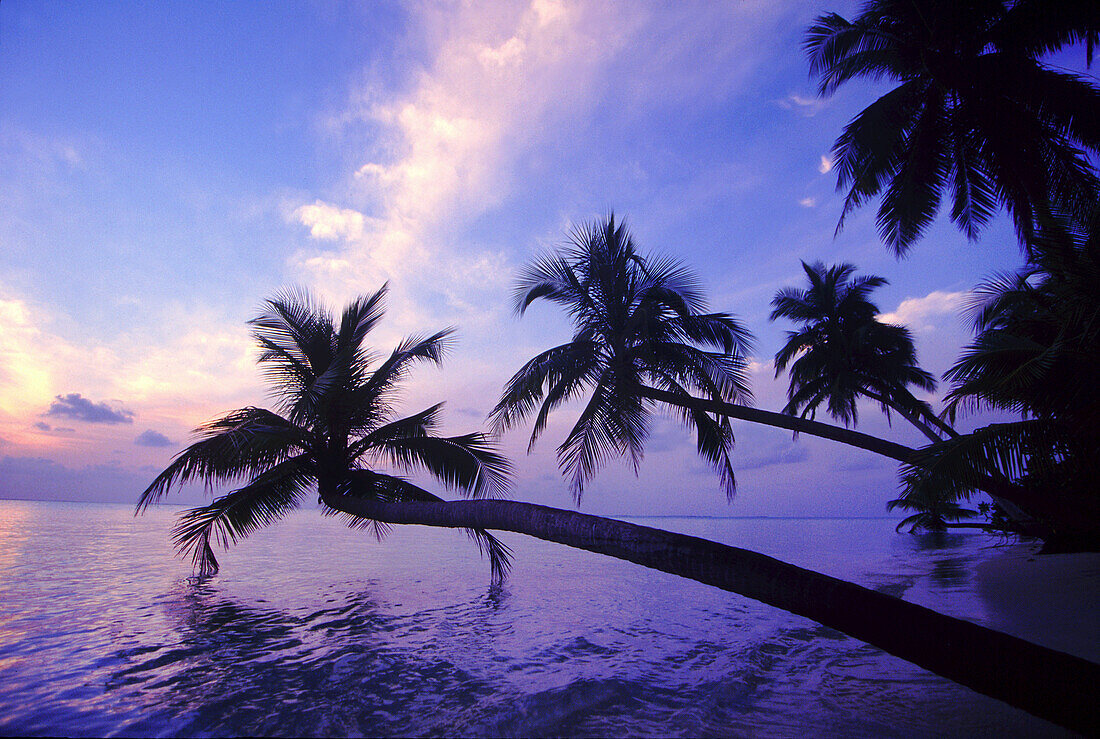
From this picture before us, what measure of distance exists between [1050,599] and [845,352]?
25.5 ft

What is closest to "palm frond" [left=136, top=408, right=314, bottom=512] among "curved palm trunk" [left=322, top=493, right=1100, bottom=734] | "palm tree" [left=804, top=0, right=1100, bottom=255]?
"curved palm trunk" [left=322, top=493, right=1100, bottom=734]

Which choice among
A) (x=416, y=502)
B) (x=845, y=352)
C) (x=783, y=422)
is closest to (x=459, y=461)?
(x=416, y=502)

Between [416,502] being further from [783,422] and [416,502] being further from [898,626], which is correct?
[783,422]

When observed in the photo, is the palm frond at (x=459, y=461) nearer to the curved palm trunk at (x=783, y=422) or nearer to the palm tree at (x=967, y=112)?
the curved palm trunk at (x=783, y=422)

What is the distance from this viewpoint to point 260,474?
28.6 ft

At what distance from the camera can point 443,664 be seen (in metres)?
6.13

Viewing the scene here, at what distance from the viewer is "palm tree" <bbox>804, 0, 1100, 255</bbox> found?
7.72 meters

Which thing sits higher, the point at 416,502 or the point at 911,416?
the point at 911,416

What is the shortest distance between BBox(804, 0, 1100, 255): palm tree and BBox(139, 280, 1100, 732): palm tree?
7569mm

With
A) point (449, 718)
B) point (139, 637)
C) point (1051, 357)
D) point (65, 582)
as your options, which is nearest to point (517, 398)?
point (449, 718)

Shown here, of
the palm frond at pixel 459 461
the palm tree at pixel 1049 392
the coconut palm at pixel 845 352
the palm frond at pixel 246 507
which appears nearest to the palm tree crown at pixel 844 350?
the coconut palm at pixel 845 352

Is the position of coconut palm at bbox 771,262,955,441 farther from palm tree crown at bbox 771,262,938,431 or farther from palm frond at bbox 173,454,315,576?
palm frond at bbox 173,454,315,576

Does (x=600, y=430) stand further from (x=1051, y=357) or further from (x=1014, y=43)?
(x=1014, y=43)

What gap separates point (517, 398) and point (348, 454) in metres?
2.95
